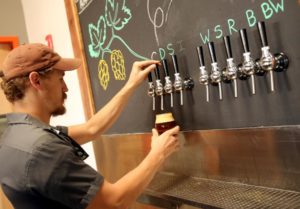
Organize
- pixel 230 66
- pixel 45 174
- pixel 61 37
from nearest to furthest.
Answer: pixel 45 174 → pixel 230 66 → pixel 61 37

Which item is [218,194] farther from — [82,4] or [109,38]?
[82,4]

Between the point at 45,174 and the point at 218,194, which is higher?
the point at 45,174

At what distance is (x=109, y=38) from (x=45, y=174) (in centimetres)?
102

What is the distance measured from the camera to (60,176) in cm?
102

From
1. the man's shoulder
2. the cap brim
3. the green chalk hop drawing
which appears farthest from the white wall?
the man's shoulder

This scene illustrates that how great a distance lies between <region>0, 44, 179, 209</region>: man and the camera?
103 centimetres

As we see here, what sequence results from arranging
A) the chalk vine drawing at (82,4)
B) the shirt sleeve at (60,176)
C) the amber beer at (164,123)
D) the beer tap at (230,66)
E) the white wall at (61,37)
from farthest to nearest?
the white wall at (61,37) < the chalk vine drawing at (82,4) < the amber beer at (164,123) < the beer tap at (230,66) < the shirt sleeve at (60,176)

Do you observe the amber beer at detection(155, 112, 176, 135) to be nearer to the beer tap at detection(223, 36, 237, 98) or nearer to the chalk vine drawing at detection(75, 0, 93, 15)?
the beer tap at detection(223, 36, 237, 98)

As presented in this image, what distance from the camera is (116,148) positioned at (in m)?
1.96

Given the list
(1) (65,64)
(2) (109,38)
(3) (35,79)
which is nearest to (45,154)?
(3) (35,79)

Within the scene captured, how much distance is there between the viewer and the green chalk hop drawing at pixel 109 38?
172 centimetres

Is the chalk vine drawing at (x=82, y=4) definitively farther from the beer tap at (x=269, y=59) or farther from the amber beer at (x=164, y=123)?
the beer tap at (x=269, y=59)

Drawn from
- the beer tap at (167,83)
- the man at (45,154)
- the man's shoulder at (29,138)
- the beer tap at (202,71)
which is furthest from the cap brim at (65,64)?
the beer tap at (202,71)

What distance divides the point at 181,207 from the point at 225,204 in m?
0.29
